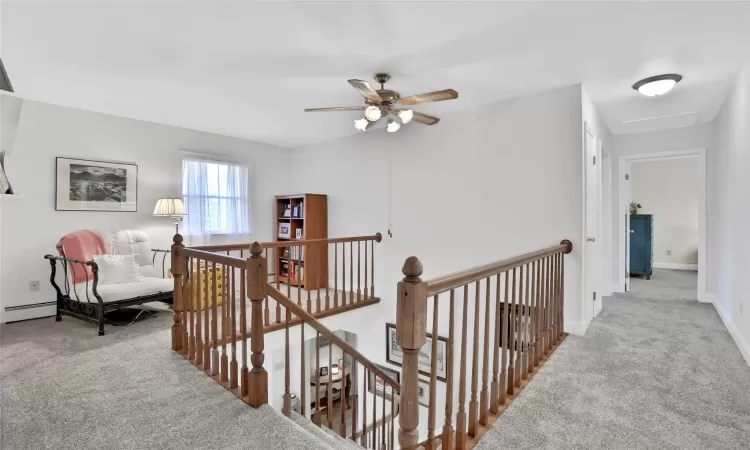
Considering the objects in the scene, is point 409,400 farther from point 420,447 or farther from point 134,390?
point 134,390

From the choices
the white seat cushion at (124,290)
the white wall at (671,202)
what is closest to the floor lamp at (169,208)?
the white seat cushion at (124,290)

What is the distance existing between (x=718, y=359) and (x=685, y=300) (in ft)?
7.88

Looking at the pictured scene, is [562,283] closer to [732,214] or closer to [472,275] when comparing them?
[732,214]

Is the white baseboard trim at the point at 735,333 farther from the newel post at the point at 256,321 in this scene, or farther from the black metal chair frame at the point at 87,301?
the black metal chair frame at the point at 87,301

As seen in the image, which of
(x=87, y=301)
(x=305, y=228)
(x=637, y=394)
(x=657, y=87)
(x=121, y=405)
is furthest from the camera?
(x=305, y=228)

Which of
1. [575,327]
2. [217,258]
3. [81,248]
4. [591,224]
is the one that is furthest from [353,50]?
[81,248]

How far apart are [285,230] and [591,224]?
14.1ft

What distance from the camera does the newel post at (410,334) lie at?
54.7 inches

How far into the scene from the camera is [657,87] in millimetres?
3164

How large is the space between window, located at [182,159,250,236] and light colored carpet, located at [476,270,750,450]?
4558 millimetres

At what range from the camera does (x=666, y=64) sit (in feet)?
9.62

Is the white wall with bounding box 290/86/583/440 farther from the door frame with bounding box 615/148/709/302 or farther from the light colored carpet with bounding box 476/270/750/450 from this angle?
the door frame with bounding box 615/148/709/302

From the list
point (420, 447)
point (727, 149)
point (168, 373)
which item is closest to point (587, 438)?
Answer: point (420, 447)

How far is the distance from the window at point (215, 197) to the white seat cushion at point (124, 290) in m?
1.36
